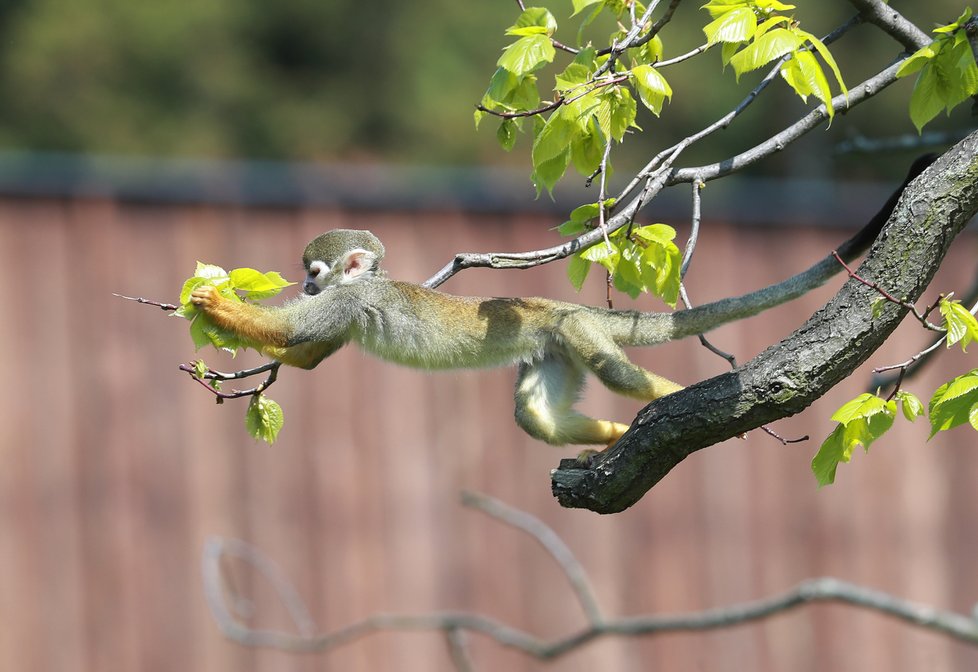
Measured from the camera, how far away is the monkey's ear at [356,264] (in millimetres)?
5008

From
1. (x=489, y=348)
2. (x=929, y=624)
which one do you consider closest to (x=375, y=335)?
(x=489, y=348)

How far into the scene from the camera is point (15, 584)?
8.09 metres

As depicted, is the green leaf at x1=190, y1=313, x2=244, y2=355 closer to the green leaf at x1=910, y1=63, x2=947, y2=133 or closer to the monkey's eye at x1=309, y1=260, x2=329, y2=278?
the monkey's eye at x1=309, y1=260, x2=329, y2=278

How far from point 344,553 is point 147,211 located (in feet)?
8.94

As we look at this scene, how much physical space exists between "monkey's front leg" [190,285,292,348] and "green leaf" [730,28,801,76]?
5.95 ft

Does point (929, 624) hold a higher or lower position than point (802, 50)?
lower

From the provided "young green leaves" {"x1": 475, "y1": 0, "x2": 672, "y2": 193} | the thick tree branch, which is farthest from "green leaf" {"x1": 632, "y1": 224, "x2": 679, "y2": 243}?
the thick tree branch

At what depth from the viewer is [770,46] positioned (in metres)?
3.07

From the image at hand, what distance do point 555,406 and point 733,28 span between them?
210 cm

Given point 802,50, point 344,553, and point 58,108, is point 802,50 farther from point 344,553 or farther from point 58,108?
point 58,108

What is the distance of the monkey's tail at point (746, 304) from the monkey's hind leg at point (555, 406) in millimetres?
330

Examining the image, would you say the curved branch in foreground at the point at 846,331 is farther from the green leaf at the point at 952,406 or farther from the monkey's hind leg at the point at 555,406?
the monkey's hind leg at the point at 555,406

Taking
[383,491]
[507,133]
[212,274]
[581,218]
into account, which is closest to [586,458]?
[581,218]

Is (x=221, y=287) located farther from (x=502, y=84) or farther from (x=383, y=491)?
(x=383, y=491)
